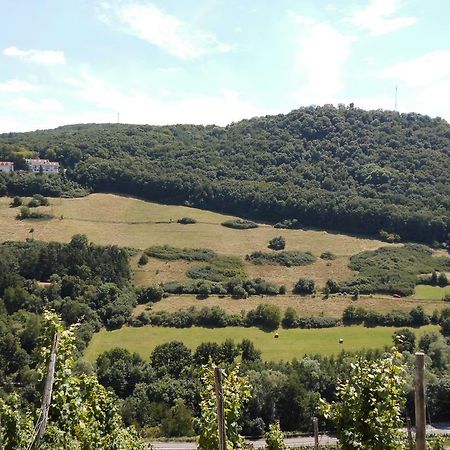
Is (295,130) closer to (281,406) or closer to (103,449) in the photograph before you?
(281,406)

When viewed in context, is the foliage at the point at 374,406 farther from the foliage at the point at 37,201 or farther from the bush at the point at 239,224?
the foliage at the point at 37,201

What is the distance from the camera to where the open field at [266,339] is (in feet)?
217

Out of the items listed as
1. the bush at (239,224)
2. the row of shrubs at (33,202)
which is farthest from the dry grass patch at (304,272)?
the row of shrubs at (33,202)

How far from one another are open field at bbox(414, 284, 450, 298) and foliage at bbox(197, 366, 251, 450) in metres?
77.6

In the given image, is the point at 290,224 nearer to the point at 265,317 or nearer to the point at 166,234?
the point at 166,234

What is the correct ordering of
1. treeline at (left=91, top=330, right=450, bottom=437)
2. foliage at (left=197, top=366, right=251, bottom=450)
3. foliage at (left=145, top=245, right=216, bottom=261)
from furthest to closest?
1. foliage at (left=145, top=245, right=216, bottom=261)
2. treeline at (left=91, top=330, right=450, bottom=437)
3. foliage at (left=197, top=366, right=251, bottom=450)

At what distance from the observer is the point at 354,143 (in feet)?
511

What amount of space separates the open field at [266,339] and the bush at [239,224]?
1814 inches

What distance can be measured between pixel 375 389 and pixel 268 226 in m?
110

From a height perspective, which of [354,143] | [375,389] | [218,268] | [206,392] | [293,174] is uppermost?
[354,143]

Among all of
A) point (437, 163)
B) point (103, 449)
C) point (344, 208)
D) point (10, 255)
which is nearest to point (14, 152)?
point (10, 255)

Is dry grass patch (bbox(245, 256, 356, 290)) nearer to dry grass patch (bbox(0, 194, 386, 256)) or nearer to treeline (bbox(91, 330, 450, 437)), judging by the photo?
dry grass patch (bbox(0, 194, 386, 256))

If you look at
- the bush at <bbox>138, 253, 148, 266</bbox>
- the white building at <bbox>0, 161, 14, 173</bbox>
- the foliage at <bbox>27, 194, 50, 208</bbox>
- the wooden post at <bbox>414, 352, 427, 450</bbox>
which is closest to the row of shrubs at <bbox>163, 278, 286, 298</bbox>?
the bush at <bbox>138, 253, 148, 266</bbox>

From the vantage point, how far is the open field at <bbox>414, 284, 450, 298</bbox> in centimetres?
8475
